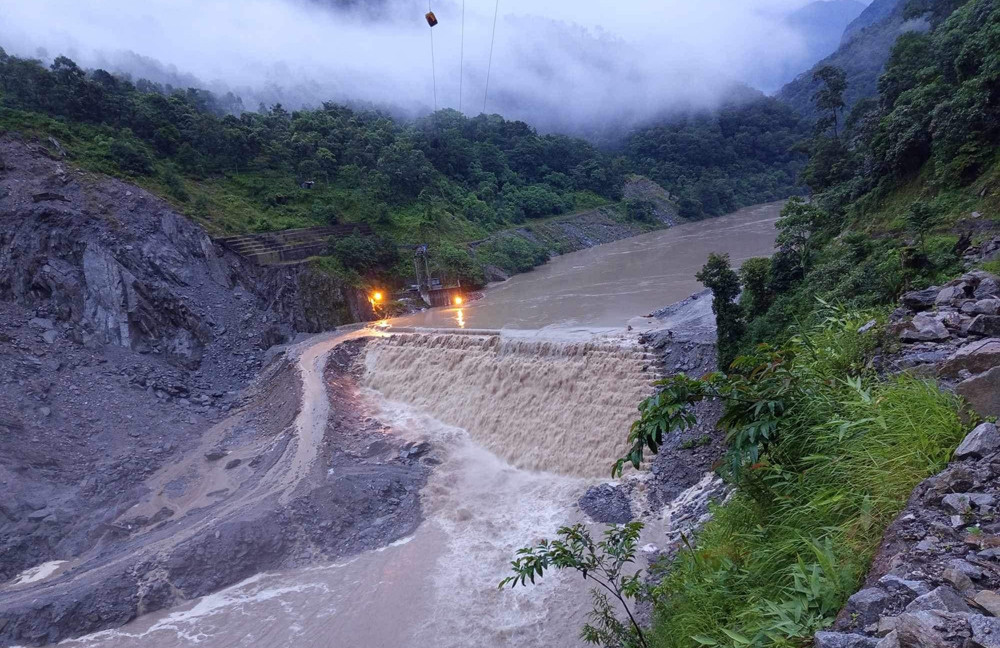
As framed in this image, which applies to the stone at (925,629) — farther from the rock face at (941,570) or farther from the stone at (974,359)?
the stone at (974,359)

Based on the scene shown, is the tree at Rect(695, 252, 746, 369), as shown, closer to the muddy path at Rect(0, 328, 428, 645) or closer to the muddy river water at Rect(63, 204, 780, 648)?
the muddy river water at Rect(63, 204, 780, 648)

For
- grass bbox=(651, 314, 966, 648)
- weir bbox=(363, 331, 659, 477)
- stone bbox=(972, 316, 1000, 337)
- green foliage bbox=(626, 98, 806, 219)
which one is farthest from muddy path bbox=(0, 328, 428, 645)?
green foliage bbox=(626, 98, 806, 219)

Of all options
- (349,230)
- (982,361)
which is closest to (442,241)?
(349,230)

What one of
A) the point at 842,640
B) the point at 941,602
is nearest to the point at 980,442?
the point at 941,602

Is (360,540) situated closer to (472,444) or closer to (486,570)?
(486,570)

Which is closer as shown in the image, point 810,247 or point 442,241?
point 810,247

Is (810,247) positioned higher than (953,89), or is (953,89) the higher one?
(953,89)
